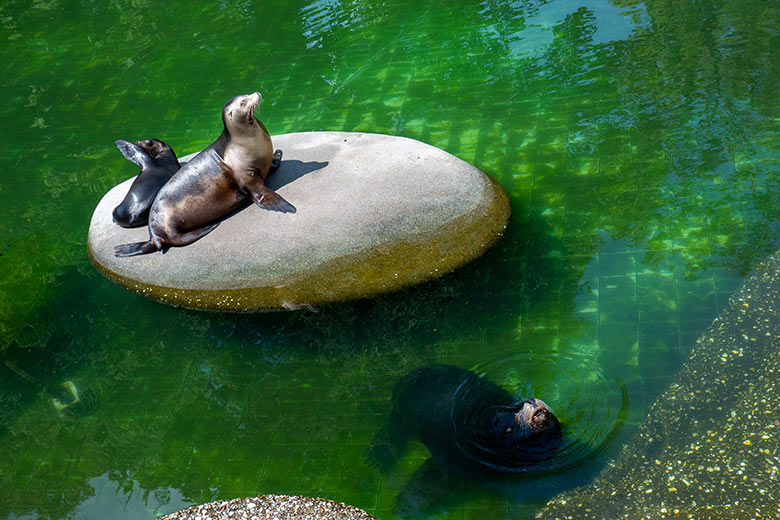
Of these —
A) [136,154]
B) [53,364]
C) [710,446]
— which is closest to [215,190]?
[136,154]

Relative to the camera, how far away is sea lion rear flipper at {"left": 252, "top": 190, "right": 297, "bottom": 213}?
799 centimetres

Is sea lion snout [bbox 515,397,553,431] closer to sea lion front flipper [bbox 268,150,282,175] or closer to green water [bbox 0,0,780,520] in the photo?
green water [bbox 0,0,780,520]

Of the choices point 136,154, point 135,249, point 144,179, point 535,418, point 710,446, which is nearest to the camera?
point 710,446

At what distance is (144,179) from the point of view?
8.68m

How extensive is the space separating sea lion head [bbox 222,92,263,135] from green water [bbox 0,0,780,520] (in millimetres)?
1854

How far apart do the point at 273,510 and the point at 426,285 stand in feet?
8.99


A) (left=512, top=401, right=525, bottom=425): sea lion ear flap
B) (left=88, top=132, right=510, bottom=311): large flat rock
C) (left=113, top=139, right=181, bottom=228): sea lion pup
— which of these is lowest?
(left=512, top=401, right=525, bottom=425): sea lion ear flap

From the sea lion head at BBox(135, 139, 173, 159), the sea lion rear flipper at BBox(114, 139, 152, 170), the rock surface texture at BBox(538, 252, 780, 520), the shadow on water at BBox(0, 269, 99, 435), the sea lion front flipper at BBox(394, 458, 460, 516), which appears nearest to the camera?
the rock surface texture at BBox(538, 252, 780, 520)

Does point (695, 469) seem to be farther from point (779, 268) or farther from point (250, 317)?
point (250, 317)

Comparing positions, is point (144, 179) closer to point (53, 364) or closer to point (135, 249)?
point (135, 249)

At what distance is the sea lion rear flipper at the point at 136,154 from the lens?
29.2 ft

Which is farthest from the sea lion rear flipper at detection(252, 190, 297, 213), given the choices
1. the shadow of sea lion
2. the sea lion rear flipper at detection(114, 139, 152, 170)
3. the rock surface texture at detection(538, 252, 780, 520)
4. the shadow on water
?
the rock surface texture at detection(538, 252, 780, 520)

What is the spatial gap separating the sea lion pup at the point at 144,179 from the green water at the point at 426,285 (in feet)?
2.52

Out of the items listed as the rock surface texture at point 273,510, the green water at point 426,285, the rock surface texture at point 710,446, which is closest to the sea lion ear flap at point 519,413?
the green water at point 426,285
